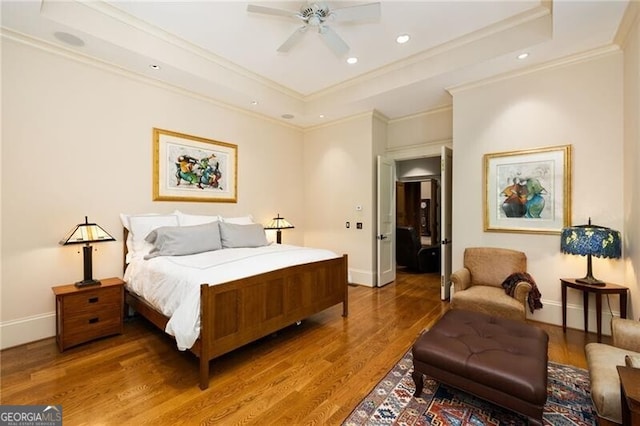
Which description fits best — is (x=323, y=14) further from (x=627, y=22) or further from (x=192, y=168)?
(x=627, y=22)

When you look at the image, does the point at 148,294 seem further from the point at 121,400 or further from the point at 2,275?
the point at 2,275


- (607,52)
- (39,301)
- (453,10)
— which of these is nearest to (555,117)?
(607,52)

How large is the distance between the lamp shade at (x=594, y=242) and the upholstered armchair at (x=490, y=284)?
547mm

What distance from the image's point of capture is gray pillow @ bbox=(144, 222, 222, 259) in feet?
9.91

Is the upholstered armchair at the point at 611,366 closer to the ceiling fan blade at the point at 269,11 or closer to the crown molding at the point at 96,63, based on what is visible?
the ceiling fan blade at the point at 269,11

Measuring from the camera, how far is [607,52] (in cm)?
292

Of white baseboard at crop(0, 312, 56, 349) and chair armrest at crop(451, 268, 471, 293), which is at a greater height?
chair armrest at crop(451, 268, 471, 293)

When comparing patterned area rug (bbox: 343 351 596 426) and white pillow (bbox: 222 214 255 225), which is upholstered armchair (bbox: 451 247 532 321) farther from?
white pillow (bbox: 222 214 255 225)

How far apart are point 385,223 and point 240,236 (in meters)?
2.54

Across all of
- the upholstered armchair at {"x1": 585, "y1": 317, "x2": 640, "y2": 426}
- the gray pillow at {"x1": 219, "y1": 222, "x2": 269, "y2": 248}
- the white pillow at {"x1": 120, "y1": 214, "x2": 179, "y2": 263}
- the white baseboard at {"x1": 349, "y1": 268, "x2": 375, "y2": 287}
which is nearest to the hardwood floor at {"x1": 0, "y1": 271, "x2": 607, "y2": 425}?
the upholstered armchair at {"x1": 585, "y1": 317, "x2": 640, "y2": 426}

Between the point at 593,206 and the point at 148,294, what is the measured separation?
4.56 meters

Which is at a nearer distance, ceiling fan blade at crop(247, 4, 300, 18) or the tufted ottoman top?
the tufted ottoman top

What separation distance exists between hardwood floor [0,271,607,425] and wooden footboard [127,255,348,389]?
0.76 ft

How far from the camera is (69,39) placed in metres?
2.78
